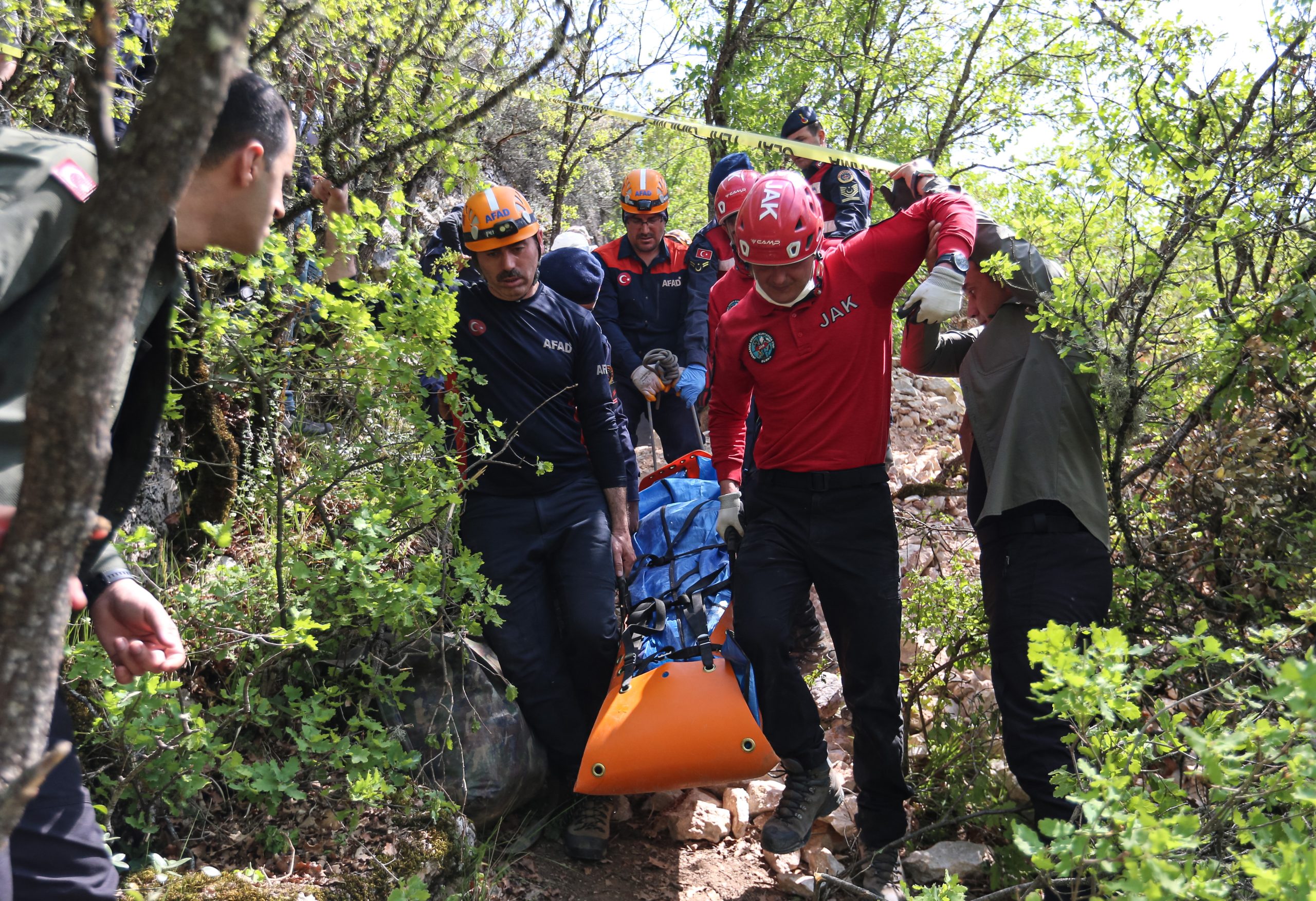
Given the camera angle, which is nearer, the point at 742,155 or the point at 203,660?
the point at 203,660

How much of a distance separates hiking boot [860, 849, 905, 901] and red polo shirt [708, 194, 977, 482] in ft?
4.71

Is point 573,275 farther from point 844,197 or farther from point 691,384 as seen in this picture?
point 844,197

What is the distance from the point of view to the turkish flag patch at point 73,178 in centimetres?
156

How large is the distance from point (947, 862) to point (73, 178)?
135 inches

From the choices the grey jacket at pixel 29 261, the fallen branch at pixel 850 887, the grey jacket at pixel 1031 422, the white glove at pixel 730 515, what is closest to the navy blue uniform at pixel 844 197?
the white glove at pixel 730 515

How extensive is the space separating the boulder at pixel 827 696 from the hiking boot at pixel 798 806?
0.84 m

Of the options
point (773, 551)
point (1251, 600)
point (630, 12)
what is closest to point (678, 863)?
point (773, 551)

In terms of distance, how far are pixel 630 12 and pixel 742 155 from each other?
2.21 meters

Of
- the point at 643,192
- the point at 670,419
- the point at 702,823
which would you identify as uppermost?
the point at 643,192

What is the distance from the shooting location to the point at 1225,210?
3.09 metres

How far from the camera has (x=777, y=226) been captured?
3.62m

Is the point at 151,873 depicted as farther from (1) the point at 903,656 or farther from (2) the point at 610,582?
(1) the point at 903,656

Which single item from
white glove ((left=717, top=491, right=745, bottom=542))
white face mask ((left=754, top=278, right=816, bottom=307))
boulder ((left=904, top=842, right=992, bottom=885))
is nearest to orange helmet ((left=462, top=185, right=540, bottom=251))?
white face mask ((left=754, top=278, right=816, bottom=307))

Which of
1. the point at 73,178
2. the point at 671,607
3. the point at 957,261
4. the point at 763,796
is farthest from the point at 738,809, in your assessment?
the point at 73,178
